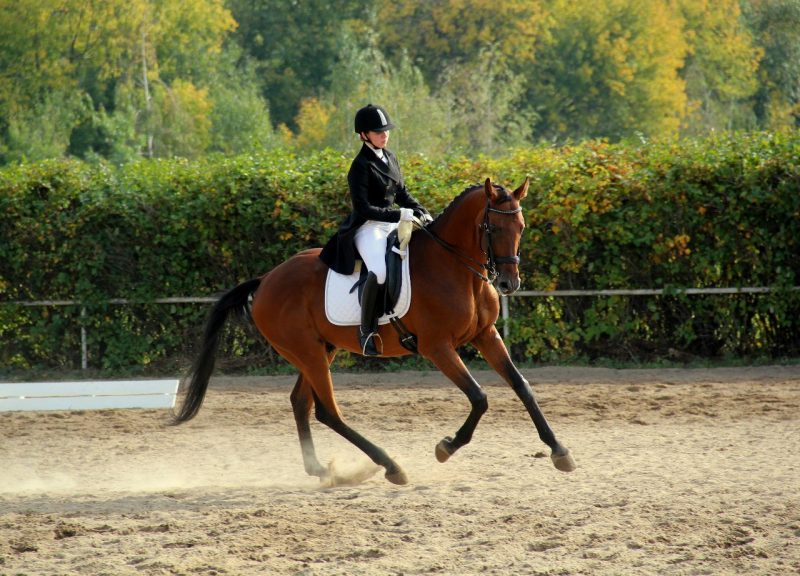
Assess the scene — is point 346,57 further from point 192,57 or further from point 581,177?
point 581,177

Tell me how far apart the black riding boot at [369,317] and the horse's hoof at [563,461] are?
1580 millimetres

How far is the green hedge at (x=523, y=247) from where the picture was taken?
13.9m

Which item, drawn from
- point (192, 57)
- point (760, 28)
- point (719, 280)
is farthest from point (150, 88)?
point (719, 280)

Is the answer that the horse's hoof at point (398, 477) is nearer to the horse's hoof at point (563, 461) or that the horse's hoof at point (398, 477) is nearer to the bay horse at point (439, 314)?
the bay horse at point (439, 314)

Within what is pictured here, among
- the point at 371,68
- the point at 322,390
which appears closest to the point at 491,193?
the point at 322,390

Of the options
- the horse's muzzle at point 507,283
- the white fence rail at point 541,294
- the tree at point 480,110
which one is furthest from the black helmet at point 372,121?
the tree at point 480,110

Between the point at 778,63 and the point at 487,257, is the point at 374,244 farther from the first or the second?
the point at 778,63

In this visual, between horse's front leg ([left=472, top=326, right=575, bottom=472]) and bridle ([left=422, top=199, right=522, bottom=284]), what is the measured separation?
460 mm

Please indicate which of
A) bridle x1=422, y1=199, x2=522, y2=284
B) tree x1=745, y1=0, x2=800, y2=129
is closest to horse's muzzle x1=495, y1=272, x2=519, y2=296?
bridle x1=422, y1=199, x2=522, y2=284

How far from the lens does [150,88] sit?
5800 cm

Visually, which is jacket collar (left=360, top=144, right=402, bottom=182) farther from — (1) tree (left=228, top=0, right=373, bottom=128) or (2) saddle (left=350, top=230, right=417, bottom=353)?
(1) tree (left=228, top=0, right=373, bottom=128)

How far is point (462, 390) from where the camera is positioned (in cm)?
790

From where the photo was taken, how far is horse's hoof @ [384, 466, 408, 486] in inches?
315

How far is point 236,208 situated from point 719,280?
6.18 m
